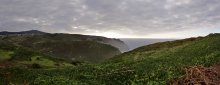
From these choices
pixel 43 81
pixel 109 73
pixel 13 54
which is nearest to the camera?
pixel 43 81

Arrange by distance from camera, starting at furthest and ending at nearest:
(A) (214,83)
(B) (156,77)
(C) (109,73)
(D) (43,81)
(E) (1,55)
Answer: (E) (1,55) < (C) (109,73) < (D) (43,81) < (B) (156,77) < (A) (214,83)

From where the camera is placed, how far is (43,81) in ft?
103

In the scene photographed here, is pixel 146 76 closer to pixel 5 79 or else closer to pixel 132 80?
pixel 132 80

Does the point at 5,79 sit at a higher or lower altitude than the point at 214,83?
lower

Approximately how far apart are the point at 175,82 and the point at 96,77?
15.3m

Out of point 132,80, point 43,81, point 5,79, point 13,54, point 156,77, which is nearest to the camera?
point 156,77

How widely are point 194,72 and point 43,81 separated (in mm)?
15868

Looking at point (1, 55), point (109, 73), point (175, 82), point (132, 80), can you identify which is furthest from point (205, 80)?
point (1, 55)

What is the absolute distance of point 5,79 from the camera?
38.4 m

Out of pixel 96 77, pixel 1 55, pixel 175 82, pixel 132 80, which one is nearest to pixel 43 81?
pixel 96 77

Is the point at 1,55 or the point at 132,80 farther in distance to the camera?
the point at 1,55

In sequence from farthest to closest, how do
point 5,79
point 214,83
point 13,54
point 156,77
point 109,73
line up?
point 13,54 < point 5,79 < point 109,73 < point 156,77 < point 214,83

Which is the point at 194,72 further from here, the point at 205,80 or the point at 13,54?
the point at 13,54

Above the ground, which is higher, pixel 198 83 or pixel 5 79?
pixel 198 83
